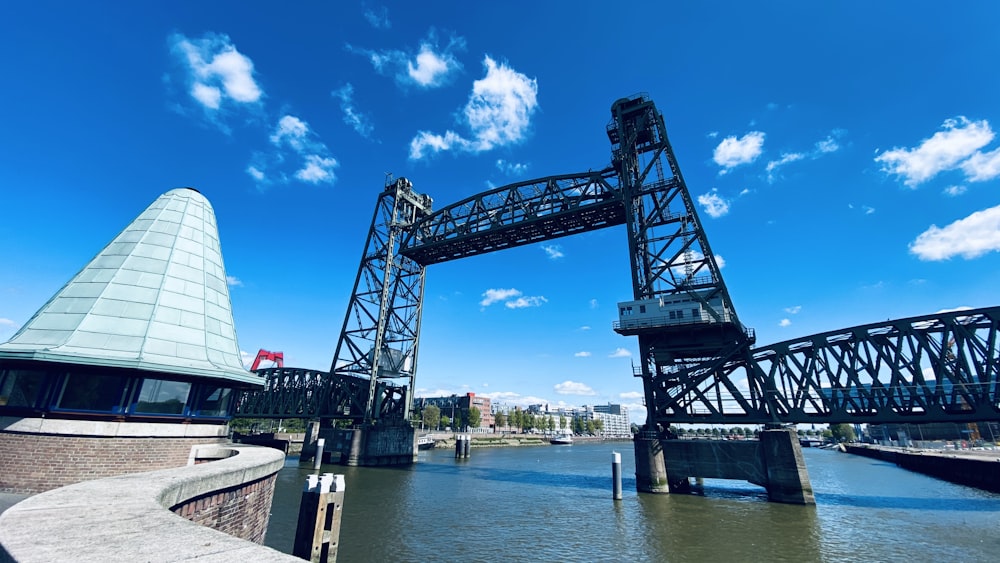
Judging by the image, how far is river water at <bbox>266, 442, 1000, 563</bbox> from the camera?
Result: 49.8ft

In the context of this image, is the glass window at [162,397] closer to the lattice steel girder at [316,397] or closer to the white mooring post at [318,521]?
the white mooring post at [318,521]

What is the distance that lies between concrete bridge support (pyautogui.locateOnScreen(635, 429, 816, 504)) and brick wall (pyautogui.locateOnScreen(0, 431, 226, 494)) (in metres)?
26.7

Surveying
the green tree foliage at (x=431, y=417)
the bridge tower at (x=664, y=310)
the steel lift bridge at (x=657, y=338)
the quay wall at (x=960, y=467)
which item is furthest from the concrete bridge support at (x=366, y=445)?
the green tree foliage at (x=431, y=417)

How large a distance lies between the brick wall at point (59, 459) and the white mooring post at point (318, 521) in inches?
140

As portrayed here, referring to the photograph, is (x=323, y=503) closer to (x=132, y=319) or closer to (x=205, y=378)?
(x=205, y=378)

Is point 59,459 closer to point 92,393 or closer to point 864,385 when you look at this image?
point 92,393

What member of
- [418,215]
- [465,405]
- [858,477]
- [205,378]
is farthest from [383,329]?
[465,405]

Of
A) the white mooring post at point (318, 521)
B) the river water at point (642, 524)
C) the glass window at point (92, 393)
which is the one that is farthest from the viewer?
the river water at point (642, 524)

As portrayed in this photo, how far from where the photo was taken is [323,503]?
10438 millimetres

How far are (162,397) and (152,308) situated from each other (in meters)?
2.33

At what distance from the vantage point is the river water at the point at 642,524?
1516 cm

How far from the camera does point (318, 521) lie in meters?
10.4

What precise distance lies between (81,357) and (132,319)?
1473mm

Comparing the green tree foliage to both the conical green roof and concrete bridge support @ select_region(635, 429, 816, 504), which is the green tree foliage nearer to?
concrete bridge support @ select_region(635, 429, 816, 504)
